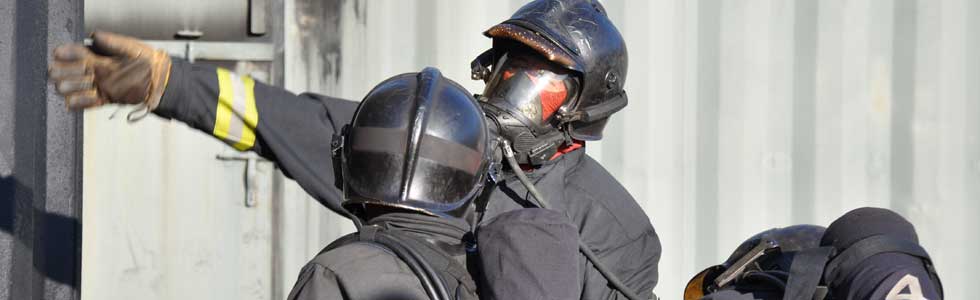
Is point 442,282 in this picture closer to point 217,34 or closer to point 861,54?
point 217,34

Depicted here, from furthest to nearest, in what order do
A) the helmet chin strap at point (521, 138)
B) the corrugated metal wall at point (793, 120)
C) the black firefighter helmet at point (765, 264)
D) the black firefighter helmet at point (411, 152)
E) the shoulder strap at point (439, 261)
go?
the corrugated metal wall at point (793, 120)
the helmet chin strap at point (521, 138)
the black firefighter helmet at point (765, 264)
the black firefighter helmet at point (411, 152)
the shoulder strap at point (439, 261)

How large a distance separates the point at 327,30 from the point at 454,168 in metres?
2.35

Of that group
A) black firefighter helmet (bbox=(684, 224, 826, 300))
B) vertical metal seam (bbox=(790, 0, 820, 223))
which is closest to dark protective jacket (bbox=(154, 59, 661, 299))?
black firefighter helmet (bbox=(684, 224, 826, 300))

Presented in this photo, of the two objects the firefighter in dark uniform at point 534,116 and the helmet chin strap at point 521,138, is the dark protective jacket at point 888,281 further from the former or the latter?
the helmet chin strap at point 521,138

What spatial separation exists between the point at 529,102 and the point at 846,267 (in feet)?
3.93

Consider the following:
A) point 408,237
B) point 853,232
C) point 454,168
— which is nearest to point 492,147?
point 454,168

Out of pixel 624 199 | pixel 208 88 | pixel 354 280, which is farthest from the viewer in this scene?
pixel 624 199

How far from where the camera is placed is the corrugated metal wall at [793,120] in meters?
4.77

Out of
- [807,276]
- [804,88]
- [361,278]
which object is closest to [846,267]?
[807,276]

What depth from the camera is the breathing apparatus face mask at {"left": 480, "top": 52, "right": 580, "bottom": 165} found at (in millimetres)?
3170

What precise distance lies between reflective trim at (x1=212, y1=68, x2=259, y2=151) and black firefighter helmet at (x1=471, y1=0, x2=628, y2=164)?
756mm

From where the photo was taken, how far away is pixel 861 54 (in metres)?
4.88

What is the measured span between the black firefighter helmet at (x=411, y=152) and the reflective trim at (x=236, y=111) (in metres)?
0.42

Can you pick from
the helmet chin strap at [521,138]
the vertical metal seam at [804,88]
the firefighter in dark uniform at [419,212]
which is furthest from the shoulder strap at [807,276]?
the vertical metal seam at [804,88]
